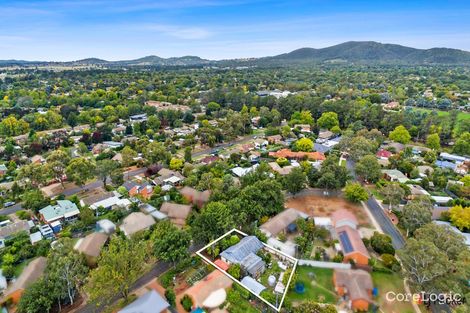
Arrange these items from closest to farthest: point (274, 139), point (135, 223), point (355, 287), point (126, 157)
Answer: point (355, 287), point (135, 223), point (126, 157), point (274, 139)

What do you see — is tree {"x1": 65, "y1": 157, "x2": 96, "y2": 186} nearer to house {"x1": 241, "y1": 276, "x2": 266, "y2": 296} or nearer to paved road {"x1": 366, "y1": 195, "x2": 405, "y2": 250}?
house {"x1": 241, "y1": 276, "x2": 266, "y2": 296}

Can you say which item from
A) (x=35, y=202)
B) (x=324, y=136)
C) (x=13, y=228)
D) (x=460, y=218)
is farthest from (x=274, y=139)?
(x=13, y=228)

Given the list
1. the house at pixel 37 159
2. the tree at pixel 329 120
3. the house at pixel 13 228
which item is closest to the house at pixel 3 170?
the house at pixel 37 159

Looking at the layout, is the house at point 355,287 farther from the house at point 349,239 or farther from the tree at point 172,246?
the tree at point 172,246

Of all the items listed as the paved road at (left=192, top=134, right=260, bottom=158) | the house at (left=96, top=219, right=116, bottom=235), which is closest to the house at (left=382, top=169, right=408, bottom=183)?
the paved road at (left=192, top=134, right=260, bottom=158)

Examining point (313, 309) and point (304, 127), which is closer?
point (313, 309)

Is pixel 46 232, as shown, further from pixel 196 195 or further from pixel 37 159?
pixel 37 159

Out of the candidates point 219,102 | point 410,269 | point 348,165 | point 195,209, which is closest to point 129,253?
point 195,209
